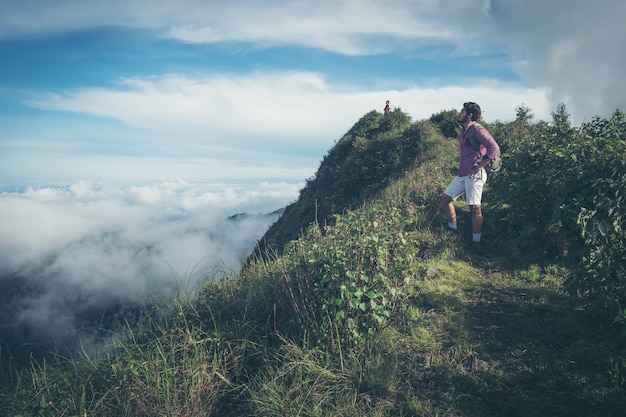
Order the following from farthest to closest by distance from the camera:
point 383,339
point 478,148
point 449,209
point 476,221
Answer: point 449,209, point 476,221, point 478,148, point 383,339

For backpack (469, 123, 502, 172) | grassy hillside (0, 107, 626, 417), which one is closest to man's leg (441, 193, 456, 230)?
backpack (469, 123, 502, 172)

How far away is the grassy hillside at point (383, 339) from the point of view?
4.23 metres

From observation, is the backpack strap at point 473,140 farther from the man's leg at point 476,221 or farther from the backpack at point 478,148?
the man's leg at point 476,221

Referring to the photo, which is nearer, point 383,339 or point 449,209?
point 383,339

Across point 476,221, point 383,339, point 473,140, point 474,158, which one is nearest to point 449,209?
point 476,221

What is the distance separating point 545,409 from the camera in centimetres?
398

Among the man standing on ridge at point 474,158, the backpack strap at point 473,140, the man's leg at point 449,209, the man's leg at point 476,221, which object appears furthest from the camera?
the man's leg at point 449,209

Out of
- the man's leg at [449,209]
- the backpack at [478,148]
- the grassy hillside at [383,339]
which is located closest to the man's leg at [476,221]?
the man's leg at [449,209]

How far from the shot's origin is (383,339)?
499 cm

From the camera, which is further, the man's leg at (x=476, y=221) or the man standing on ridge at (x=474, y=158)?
the man's leg at (x=476, y=221)

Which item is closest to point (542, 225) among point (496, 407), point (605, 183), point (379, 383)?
point (605, 183)

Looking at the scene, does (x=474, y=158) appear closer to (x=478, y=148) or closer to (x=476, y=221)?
(x=478, y=148)

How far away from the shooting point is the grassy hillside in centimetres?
423

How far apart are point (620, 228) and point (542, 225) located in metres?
2.12
